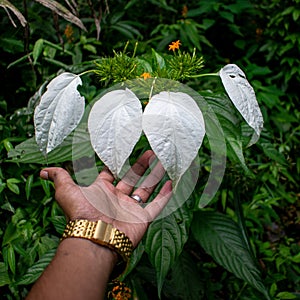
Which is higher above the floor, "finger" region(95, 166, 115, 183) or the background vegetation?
"finger" region(95, 166, 115, 183)

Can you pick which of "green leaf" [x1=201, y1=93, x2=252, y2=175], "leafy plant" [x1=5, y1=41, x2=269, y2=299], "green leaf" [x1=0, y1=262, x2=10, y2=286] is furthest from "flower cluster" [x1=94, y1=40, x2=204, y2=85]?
"green leaf" [x1=0, y1=262, x2=10, y2=286]

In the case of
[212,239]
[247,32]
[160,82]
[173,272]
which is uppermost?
[160,82]

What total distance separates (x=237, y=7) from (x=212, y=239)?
1244 mm

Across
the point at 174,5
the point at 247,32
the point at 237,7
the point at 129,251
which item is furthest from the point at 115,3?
the point at 129,251

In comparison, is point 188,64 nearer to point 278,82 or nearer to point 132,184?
point 132,184

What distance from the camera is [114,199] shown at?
85 centimetres

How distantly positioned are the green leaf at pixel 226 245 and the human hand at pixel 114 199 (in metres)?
0.28

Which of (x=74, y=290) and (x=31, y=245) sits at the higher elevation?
(x=74, y=290)

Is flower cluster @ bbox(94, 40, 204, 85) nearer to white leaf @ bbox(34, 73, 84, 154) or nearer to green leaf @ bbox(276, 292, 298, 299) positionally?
white leaf @ bbox(34, 73, 84, 154)

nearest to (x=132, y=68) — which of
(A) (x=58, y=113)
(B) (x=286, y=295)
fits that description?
(A) (x=58, y=113)

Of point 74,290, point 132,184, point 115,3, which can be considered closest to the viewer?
point 74,290

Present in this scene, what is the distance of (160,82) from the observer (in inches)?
31.2

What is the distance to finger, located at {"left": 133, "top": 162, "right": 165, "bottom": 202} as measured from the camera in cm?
91

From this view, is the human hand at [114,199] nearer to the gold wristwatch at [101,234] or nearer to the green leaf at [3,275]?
the gold wristwatch at [101,234]
